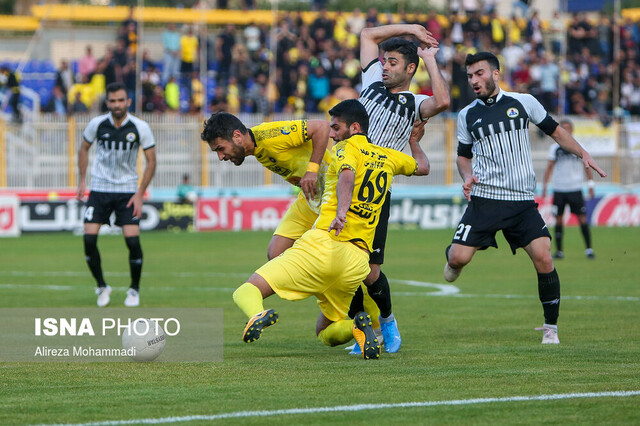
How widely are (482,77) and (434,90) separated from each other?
2.24 feet

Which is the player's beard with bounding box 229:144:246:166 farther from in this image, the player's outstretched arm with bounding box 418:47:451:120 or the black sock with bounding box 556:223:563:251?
the black sock with bounding box 556:223:563:251

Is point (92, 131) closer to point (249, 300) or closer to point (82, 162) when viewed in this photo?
point (82, 162)

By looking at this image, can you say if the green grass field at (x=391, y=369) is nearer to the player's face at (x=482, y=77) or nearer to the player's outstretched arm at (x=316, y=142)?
the player's outstretched arm at (x=316, y=142)

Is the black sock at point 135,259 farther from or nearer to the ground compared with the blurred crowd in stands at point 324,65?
nearer to the ground

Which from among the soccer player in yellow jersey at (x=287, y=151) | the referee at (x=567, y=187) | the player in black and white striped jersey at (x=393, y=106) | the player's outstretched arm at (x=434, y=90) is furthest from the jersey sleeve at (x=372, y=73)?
the referee at (x=567, y=187)

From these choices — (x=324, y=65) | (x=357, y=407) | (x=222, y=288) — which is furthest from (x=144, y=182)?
(x=324, y=65)

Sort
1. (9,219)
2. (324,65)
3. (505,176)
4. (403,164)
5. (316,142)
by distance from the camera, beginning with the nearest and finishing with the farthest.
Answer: (403,164), (316,142), (505,176), (9,219), (324,65)

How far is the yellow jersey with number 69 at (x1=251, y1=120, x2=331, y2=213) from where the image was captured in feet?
28.5

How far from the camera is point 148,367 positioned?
8.04 meters

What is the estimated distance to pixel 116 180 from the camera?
13266 mm

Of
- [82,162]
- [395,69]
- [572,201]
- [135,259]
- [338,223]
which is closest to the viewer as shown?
[338,223]

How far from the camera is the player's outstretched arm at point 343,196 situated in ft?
26.1

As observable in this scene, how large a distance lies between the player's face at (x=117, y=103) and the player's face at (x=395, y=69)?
488 cm

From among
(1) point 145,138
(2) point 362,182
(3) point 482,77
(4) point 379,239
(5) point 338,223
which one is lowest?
(4) point 379,239
